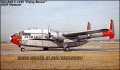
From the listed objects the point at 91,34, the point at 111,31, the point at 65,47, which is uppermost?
the point at 111,31

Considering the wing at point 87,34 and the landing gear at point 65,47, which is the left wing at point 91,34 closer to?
the wing at point 87,34

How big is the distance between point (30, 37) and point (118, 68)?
21846 millimetres

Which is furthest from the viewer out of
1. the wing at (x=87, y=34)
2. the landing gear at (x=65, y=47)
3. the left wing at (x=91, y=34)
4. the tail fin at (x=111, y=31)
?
the tail fin at (x=111, y=31)

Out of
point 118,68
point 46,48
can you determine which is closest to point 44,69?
point 118,68

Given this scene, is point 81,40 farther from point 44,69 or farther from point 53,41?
point 44,69

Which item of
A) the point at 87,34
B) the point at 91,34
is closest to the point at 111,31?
the point at 91,34

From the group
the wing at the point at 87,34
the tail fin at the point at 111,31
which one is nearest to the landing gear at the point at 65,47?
the wing at the point at 87,34

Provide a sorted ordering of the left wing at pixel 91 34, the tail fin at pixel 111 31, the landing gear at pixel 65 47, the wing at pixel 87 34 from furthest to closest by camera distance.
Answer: the tail fin at pixel 111 31, the landing gear at pixel 65 47, the left wing at pixel 91 34, the wing at pixel 87 34

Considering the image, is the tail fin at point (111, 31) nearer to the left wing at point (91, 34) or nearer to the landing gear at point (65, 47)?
the left wing at point (91, 34)

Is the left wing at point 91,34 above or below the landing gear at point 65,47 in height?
above

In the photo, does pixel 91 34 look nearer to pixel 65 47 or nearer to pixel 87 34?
pixel 87 34

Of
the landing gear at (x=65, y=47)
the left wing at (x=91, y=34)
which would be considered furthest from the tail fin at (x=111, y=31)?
the landing gear at (x=65, y=47)

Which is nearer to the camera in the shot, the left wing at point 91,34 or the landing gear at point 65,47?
the left wing at point 91,34

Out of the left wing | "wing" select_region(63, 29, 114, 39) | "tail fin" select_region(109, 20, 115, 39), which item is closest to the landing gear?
"wing" select_region(63, 29, 114, 39)
